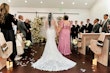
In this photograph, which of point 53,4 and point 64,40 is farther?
point 53,4

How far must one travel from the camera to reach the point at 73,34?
404 inches

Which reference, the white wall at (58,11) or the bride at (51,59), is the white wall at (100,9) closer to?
the white wall at (58,11)

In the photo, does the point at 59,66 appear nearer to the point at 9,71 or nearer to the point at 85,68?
the point at 85,68

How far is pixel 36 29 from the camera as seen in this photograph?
1202cm

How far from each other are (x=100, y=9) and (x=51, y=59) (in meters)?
8.09

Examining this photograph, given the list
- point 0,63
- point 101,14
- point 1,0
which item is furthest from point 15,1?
point 0,63

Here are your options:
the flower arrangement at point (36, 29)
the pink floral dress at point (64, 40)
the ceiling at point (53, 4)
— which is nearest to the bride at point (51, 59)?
the pink floral dress at point (64, 40)

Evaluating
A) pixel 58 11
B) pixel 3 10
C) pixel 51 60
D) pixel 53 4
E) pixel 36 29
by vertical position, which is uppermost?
pixel 53 4

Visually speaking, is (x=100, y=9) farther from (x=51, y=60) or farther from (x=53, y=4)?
(x=51, y=60)

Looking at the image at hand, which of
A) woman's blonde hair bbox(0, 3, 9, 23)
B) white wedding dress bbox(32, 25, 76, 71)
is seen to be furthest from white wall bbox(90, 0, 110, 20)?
woman's blonde hair bbox(0, 3, 9, 23)

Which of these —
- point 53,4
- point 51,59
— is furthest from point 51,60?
point 53,4

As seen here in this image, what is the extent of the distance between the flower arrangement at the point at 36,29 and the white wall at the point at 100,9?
3.79 metres

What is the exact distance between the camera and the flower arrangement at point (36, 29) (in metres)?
12.0

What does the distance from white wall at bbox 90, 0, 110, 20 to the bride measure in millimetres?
6646
